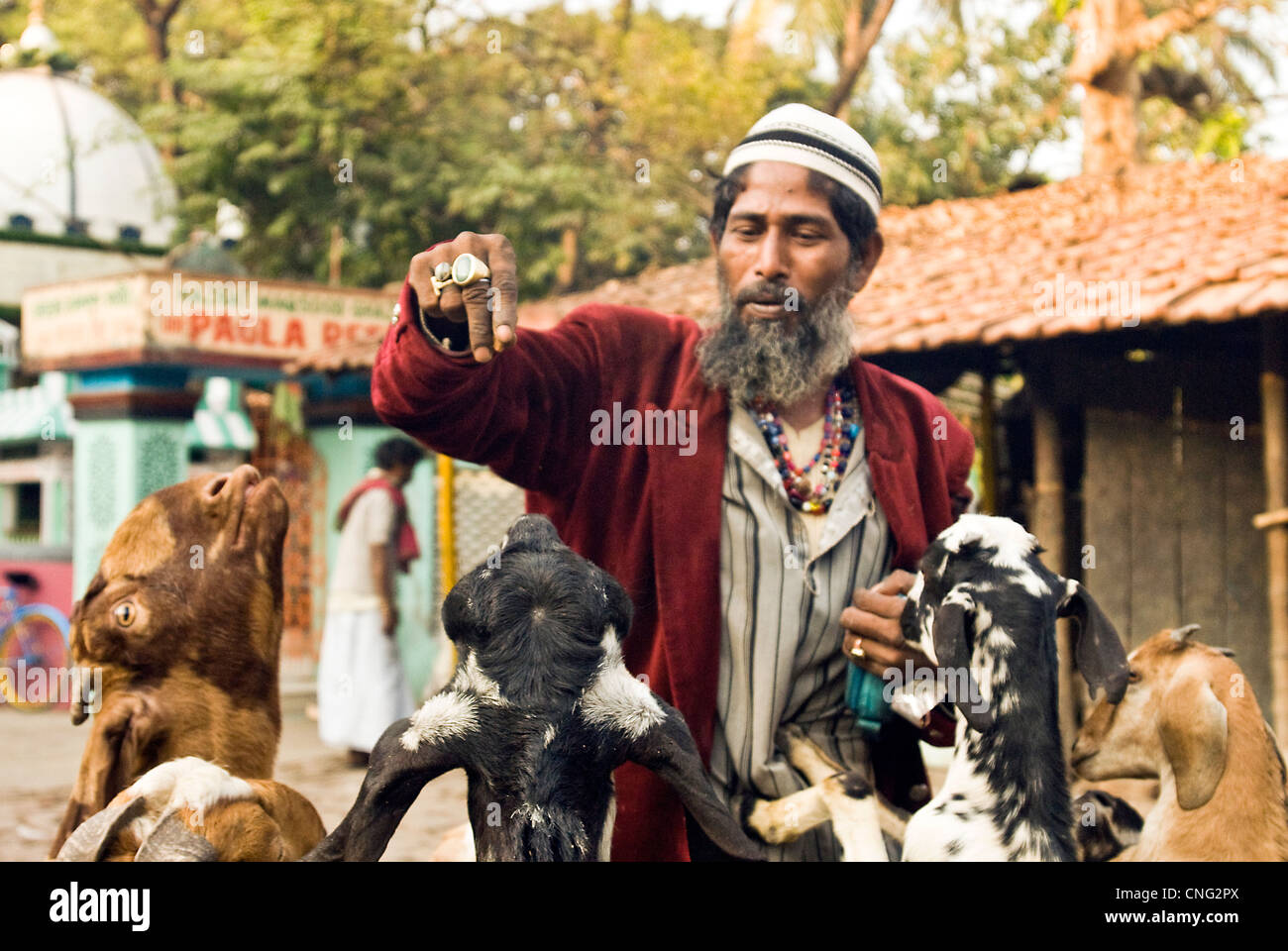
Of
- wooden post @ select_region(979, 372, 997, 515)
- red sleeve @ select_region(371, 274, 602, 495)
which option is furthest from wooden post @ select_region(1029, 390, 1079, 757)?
red sleeve @ select_region(371, 274, 602, 495)

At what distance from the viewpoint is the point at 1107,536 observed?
7.54 metres

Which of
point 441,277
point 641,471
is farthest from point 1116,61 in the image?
point 441,277

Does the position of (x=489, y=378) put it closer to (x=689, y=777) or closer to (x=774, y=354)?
(x=774, y=354)

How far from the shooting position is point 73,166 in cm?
1473

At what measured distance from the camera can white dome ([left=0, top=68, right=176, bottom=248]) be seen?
14.7 meters

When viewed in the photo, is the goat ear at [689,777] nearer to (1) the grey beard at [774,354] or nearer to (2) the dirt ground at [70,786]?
(1) the grey beard at [774,354]

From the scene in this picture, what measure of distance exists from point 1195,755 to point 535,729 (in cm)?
128

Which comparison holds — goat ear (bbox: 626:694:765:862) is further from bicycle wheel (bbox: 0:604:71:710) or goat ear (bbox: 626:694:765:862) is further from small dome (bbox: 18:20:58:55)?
small dome (bbox: 18:20:58:55)

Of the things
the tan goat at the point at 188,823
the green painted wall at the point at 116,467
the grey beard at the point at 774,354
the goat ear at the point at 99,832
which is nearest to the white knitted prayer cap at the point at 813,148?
the grey beard at the point at 774,354

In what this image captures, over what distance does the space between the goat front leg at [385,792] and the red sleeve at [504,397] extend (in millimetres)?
519

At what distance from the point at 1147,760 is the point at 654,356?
121 cm

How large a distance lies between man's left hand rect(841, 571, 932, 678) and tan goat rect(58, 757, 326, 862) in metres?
1.02

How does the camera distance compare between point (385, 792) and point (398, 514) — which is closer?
point (385, 792)
